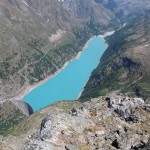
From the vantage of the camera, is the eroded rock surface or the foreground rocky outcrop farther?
the eroded rock surface

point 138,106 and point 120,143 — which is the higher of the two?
point 120,143

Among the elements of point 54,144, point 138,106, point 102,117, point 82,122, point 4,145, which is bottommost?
point 138,106

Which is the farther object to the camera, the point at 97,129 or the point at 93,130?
the point at 97,129

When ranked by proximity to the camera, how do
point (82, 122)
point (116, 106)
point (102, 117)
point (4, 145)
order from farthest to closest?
point (116, 106) < point (102, 117) < point (82, 122) < point (4, 145)

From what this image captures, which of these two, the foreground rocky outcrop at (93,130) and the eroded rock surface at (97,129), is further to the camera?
the eroded rock surface at (97,129)

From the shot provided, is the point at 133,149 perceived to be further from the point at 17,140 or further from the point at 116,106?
the point at 116,106

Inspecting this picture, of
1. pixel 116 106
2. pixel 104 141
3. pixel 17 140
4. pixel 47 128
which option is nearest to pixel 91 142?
pixel 104 141

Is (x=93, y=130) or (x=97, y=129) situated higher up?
(x=93, y=130)

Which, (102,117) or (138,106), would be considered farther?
(138,106)
